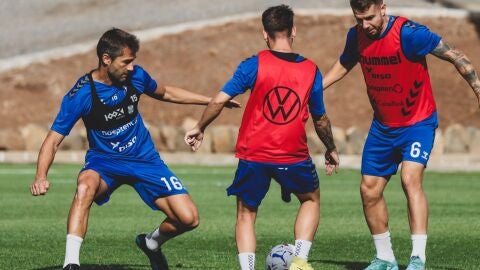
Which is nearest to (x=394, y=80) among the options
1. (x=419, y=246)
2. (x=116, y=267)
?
(x=419, y=246)

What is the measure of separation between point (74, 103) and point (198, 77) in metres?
41.5

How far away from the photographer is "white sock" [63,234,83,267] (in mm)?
10517

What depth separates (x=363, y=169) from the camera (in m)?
11.7

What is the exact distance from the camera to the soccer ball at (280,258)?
1032cm

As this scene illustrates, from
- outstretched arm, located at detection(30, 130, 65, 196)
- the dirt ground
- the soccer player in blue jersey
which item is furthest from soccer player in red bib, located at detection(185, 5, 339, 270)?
the dirt ground

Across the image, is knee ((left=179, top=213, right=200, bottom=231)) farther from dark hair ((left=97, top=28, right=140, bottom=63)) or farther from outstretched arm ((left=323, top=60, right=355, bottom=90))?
outstretched arm ((left=323, top=60, right=355, bottom=90))

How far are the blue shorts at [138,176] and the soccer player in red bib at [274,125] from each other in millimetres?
892

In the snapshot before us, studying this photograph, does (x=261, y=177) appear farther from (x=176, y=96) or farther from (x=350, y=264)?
(x=350, y=264)

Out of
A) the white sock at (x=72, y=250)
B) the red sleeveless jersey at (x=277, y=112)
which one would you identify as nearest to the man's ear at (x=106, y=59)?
the red sleeveless jersey at (x=277, y=112)

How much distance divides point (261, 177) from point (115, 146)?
1.34m

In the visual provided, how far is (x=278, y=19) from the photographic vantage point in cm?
1004

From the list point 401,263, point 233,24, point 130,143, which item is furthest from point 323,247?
point 233,24

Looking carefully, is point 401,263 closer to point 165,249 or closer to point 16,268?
point 165,249

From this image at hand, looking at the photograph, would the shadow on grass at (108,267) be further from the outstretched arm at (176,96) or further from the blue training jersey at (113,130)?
the outstretched arm at (176,96)
